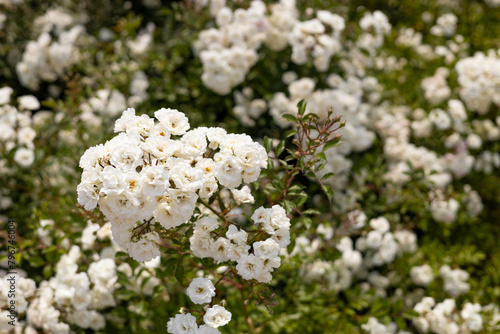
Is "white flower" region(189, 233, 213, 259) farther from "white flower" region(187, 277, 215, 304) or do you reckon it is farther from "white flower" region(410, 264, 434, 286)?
"white flower" region(410, 264, 434, 286)

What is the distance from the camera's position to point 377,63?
12.7 ft

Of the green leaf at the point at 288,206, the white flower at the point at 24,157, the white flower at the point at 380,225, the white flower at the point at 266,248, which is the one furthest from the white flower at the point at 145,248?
the white flower at the point at 380,225

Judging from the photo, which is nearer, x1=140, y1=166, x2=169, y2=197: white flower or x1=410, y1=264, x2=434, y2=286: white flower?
x1=140, y1=166, x2=169, y2=197: white flower

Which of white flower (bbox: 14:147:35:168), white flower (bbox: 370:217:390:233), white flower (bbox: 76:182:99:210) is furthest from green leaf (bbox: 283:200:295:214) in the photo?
white flower (bbox: 14:147:35:168)

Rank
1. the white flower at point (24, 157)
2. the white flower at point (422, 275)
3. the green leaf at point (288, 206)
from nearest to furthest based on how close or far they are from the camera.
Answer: the green leaf at point (288, 206), the white flower at point (24, 157), the white flower at point (422, 275)

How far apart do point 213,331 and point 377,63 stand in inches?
122

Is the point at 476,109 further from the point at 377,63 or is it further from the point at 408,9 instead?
the point at 408,9

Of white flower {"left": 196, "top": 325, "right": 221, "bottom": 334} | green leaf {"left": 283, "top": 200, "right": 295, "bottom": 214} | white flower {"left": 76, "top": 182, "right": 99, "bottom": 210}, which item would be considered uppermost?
white flower {"left": 76, "top": 182, "right": 99, "bottom": 210}

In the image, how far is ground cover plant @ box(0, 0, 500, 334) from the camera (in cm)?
157

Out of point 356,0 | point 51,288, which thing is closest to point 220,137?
point 51,288

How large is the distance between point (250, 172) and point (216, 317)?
1.72 feet

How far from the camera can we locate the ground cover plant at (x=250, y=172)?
61.9 inches

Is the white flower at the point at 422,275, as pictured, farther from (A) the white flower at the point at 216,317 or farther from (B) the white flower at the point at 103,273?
(B) the white flower at the point at 103,273

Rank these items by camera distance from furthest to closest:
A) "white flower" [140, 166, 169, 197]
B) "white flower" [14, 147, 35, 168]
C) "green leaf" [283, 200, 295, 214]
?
"white flower" [14, 147, 35, 168] → "green leaf" [283, 200, 295, 214] → "white flower" [140, 166, 169, 197]
